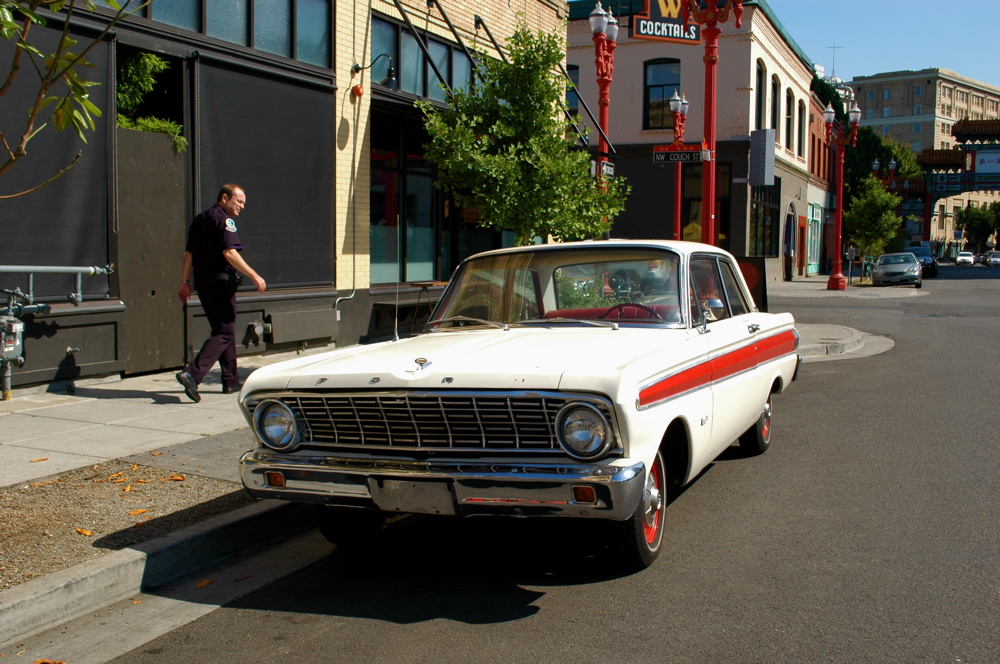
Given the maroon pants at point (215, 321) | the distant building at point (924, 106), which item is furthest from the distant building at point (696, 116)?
the distant building at point (924, 106)

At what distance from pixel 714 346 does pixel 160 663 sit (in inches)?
131

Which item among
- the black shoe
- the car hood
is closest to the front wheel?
the car hood

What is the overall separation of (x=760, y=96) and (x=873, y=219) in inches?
455

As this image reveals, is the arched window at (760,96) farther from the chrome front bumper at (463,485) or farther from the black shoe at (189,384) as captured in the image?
the chrome front bumper at (463,485)

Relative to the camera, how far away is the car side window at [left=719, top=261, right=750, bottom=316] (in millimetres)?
6380

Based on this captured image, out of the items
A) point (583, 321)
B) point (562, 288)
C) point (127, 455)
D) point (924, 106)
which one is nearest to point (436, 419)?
point (583, 321)

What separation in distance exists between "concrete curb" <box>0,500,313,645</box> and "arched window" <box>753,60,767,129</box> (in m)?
34.9

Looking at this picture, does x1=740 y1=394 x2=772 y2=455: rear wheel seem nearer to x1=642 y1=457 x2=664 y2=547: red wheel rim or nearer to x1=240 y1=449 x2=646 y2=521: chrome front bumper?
x1=642 y1=457 x2=664 y2=547: red wheel rim

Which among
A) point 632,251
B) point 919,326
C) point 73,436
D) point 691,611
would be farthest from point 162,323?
point 919,326

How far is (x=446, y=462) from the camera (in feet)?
13.5

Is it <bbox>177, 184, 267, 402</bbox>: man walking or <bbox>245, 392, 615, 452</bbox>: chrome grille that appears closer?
<bbox>245, 392, 615, 452</bbox>: chrome grille

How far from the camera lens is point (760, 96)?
1491 inches

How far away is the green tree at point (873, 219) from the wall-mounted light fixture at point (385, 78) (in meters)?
36.7

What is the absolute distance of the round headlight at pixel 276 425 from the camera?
447 cm
